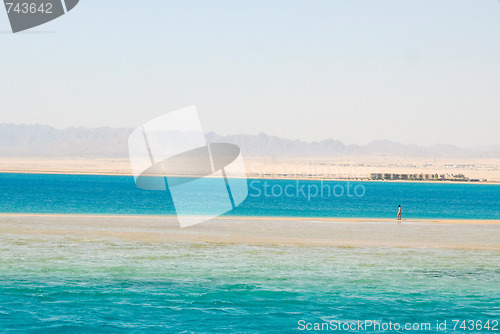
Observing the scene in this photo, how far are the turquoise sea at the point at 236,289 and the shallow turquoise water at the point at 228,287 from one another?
0.04 m

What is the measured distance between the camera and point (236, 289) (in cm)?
2409

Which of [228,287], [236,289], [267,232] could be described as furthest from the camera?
[267,232]

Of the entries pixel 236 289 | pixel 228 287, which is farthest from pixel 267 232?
pixel 236 289

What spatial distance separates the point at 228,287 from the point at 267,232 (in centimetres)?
2244

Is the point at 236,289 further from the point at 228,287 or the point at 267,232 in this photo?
the point at 267,232

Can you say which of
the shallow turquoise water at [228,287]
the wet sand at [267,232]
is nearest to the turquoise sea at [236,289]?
the shallow turquoise water at [228,287]

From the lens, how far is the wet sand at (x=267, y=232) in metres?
40.4

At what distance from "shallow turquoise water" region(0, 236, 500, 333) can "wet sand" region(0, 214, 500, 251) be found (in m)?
4.41

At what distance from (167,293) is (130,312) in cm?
303

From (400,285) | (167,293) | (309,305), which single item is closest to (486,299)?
(400,285)

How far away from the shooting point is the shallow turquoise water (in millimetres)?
19672

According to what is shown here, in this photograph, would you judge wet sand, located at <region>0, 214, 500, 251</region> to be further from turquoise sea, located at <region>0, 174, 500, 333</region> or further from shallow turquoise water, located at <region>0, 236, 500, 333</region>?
shallow turquoise water, located at <region>0, 236, 500, 333</region>

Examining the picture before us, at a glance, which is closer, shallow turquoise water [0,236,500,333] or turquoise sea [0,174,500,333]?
turquoise sea [0,174,500,333]

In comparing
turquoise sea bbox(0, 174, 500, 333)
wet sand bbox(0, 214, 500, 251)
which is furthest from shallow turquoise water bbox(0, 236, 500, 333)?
wet sand bbox(0, 214, 500, 251)
